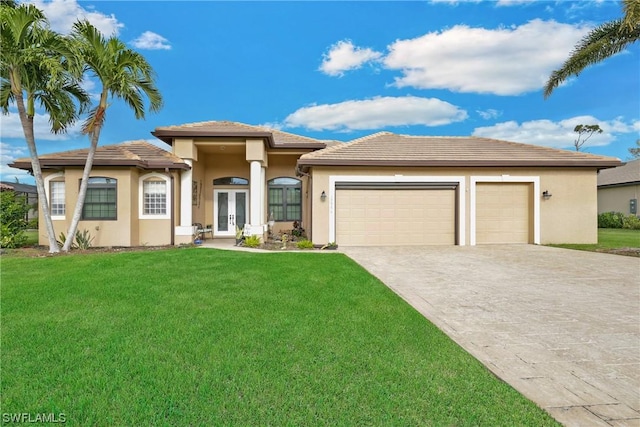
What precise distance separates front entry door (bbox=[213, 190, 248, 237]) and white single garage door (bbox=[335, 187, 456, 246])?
5.86 m

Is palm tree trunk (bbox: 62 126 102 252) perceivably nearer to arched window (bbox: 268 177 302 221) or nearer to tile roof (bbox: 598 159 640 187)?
arched window (bbox: 268 177 302 221)

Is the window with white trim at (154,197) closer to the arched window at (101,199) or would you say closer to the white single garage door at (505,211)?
the arched window at (101,199)

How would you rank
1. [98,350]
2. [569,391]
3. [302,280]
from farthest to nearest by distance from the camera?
[302,280], [98,350], [569,391]

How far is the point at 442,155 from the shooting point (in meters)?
13.5

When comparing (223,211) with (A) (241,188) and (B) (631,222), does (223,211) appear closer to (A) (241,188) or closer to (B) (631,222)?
(A) (241,188)

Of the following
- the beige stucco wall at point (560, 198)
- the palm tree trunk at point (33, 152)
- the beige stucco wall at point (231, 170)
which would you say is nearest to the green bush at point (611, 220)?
the beige stucco wall at point (560, 198)

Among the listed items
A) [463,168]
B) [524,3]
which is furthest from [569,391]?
[524,3]

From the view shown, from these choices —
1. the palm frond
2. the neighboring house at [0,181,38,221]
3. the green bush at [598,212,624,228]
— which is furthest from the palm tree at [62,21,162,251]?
the green bush at [598,212,624,228]

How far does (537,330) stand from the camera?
425 centimetres

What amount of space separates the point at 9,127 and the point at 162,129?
5.45 meters

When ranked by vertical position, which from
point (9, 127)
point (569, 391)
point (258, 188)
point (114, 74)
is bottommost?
point (569, 391)

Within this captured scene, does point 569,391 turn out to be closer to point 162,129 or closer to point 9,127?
point 162,129

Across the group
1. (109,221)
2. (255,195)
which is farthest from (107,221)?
(255,195)

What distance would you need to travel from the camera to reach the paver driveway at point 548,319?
2793 mm
